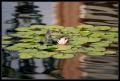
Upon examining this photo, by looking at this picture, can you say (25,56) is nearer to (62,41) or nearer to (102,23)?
(62,41)

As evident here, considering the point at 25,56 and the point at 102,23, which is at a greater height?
the point at 102,23

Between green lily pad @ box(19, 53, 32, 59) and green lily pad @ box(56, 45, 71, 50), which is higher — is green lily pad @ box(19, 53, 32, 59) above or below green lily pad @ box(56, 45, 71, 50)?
below

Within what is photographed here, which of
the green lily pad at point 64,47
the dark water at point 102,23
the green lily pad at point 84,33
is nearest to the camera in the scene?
the dark water at point 102,23

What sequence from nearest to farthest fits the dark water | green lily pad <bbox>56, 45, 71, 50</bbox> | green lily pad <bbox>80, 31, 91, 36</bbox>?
the dark water
green lily pad <bbox>56, 45, 71, 50</bbox>
green lily pad <bbox>80, 31, 91, 36</bbox>

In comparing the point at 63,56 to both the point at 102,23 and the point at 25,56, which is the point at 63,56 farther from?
the point at 102,23

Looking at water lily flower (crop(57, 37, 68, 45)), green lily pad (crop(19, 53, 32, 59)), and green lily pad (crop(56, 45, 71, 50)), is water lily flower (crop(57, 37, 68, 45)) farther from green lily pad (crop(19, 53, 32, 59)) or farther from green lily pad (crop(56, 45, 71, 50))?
green lily pad (crop(19, 53, 32, 59))

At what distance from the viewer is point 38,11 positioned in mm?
2773

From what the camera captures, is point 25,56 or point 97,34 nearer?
point 25,56

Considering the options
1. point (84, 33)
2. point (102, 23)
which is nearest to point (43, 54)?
point (84, 33)

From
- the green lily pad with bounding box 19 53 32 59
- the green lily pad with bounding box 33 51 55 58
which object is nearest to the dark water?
the green lily pad with bounding box 33 51 55 58

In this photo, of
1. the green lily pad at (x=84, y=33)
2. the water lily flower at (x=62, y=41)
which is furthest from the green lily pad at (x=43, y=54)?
the green lily pad at (x=84, y=33)

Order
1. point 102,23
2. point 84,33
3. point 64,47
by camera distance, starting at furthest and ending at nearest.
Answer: point 102,23, point 84,33, point 64,47

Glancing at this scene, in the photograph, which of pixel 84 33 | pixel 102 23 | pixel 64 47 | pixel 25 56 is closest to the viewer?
pixel 25 56

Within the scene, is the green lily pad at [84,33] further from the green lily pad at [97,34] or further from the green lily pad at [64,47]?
the green lily pad at [64,47]
